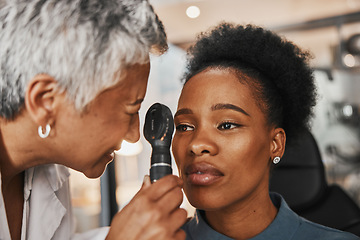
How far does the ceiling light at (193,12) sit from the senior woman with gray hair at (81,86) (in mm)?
2751

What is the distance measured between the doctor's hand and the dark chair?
32.8 inches

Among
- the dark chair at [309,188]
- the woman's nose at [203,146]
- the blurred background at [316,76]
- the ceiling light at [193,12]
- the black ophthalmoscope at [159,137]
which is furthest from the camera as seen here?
the ceiling light at [193,12]

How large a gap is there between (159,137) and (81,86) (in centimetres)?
27

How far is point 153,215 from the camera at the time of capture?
2.58 feet

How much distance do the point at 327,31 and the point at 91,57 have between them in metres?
3.17

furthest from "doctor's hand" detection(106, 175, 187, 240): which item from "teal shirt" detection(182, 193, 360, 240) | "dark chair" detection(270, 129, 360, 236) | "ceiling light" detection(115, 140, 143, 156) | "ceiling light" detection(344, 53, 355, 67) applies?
"ceiling light" detection(344, 53, 355, 67)

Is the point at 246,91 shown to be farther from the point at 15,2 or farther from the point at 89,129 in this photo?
the point at 15,2

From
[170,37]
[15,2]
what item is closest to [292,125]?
[15,2]

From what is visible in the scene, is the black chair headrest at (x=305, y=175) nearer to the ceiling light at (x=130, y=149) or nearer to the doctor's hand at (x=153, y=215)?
the doctor's hand at (x=153, y=215)

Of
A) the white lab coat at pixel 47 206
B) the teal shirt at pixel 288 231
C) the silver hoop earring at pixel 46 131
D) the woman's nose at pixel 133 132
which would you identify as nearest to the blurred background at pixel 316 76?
the white lab coat at pixel 47 206

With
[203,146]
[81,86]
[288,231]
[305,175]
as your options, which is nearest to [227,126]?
[203,146]

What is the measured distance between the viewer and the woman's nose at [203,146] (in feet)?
3.39

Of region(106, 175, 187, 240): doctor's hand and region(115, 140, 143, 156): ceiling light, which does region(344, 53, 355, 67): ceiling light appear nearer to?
region(115, 140, 143, 156): ceiling light

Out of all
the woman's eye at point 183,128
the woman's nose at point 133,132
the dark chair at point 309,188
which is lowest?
the dark chair at point 309,188
